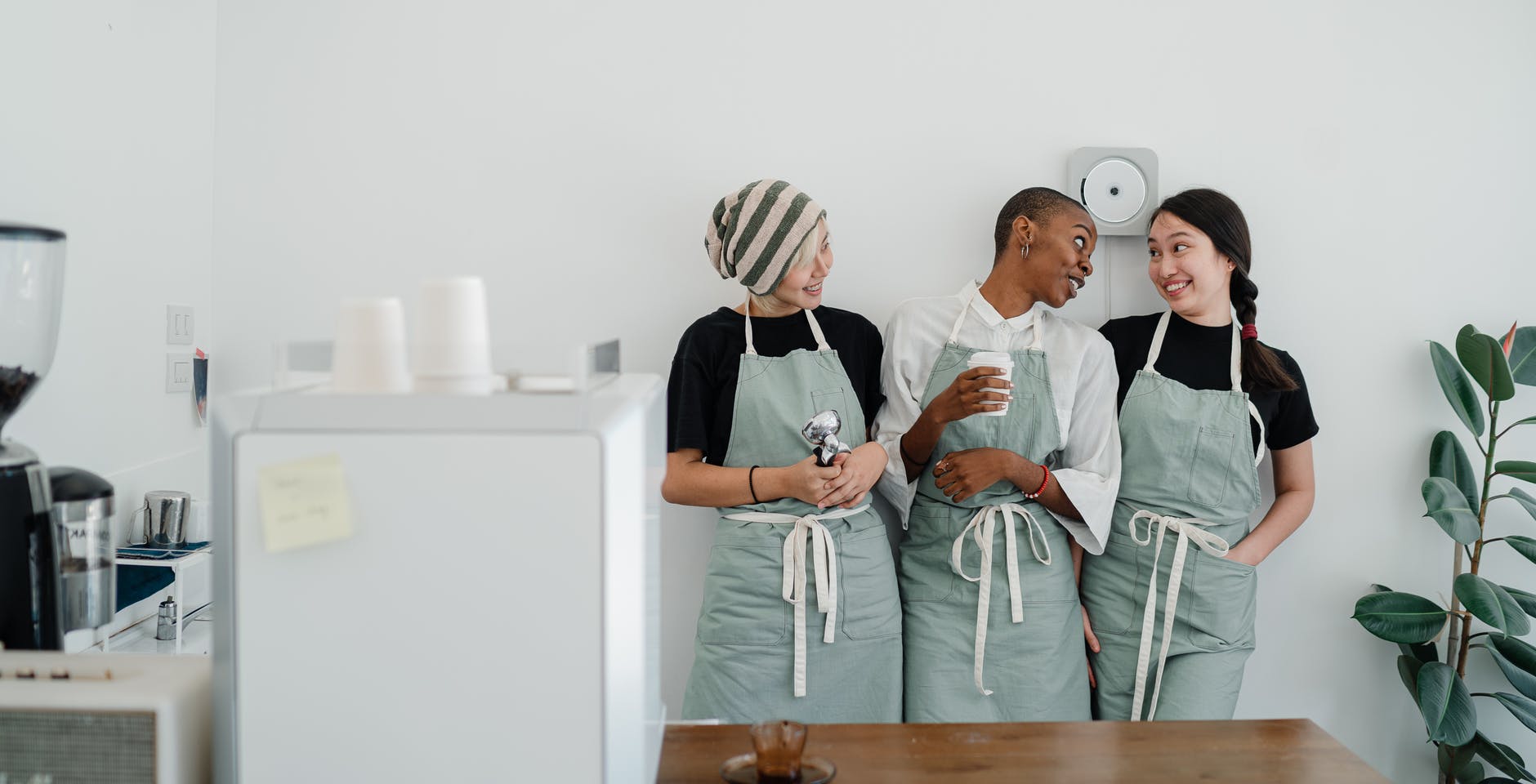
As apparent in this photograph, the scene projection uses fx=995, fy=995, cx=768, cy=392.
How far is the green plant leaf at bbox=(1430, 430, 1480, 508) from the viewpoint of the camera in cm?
252

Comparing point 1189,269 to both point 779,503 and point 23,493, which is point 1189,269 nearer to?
point 779,503

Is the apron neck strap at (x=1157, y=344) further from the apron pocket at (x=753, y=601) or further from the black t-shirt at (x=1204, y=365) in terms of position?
the apron pocket at (x=753, y=601)

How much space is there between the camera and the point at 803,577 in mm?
2189

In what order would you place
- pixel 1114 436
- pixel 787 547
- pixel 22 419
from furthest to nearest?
1. pixel 1114 436
2. pixel 787 547
3. pixel 22 419

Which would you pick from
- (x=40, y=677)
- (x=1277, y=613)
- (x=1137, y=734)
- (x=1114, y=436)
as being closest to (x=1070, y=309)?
(x=1114, y=436)

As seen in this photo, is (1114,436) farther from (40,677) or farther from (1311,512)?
(40,677)

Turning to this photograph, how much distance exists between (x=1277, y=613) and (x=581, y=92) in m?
2.27

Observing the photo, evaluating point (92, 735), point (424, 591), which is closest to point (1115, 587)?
point (424, 591)

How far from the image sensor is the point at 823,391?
7.44ft

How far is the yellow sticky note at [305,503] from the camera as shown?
953mm

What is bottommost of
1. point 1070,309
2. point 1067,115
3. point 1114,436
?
point 1114,436

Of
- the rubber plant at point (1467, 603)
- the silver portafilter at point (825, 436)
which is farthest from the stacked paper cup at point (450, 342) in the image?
the rubber plant at point (1467, 603)

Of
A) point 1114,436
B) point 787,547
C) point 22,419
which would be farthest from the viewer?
point 1114,436

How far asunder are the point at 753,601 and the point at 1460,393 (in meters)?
1.83
